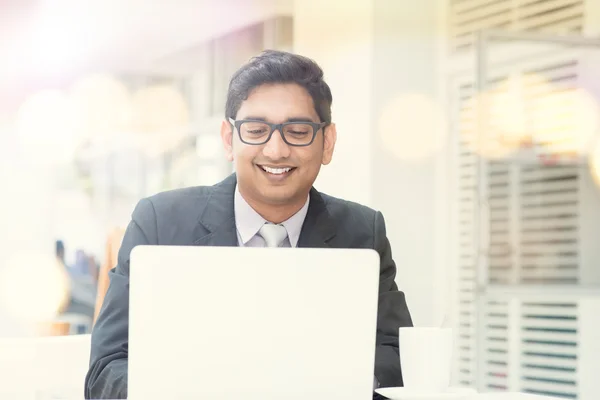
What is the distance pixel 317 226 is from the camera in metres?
2.19

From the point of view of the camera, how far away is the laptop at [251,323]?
125cm

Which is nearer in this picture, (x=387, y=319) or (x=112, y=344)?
(x=112, y=344)

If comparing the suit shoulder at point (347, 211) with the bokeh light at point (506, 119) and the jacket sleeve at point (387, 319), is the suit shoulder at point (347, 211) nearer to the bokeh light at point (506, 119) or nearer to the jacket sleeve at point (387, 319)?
the jacket sleeve at point (387, 319)

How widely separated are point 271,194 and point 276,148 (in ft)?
0.37

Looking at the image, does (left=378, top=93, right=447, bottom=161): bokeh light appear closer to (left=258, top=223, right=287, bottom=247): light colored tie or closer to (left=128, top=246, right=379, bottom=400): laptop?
(left=258, top=223, right=287, bottom=247): light colored tie

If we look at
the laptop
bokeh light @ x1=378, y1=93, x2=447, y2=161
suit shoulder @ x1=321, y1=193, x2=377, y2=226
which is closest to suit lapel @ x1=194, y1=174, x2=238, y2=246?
suit shoulder @ x1=321, y1=193, x2=377, y2=226

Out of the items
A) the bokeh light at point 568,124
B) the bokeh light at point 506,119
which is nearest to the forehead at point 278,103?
the bokeh light at point 506,119

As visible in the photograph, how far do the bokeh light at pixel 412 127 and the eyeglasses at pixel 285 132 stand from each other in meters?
3.01

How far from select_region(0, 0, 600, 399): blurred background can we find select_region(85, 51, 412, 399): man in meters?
1.32

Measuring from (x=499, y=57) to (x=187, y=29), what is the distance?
290 cm

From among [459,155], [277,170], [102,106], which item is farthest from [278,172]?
[102,106]

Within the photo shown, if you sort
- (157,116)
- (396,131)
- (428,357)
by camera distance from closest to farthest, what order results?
(428,357) → (396,131) → (157,116)

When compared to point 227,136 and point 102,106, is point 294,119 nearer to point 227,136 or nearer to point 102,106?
point 227,136

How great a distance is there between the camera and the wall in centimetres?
521
